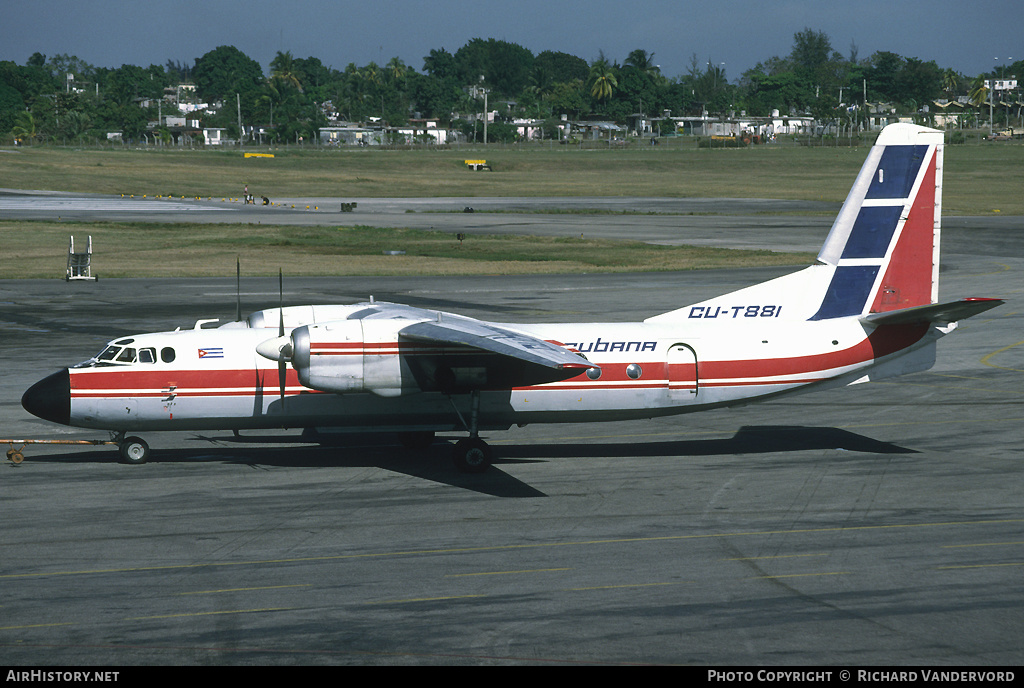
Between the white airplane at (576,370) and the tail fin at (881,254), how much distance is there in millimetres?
34

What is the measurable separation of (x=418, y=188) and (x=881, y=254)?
323 feet

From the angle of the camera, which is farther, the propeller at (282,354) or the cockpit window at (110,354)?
the cockpit window at (110,354)

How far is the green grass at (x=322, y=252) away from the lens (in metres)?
56.3

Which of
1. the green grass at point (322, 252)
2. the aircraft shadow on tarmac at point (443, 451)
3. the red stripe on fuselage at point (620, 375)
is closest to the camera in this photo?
the red stripe on fuselage at point (620, 375)

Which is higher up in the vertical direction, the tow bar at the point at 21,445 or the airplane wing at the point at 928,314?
the airplane wing at the point at 928,314

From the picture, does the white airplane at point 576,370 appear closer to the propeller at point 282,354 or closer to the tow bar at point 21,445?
the propeller at point 282,354

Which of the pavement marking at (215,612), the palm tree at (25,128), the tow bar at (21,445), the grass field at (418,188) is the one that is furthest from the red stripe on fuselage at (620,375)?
the palm tree at (25,128)

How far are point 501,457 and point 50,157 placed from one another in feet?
439

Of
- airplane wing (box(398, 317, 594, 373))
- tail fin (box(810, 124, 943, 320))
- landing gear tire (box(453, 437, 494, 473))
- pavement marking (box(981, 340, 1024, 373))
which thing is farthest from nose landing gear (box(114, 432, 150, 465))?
pavement marking (box(981, 340, 1024, 373))

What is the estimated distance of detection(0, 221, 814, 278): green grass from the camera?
185 feet

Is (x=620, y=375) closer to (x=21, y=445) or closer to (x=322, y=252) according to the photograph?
(x=21, y=445)

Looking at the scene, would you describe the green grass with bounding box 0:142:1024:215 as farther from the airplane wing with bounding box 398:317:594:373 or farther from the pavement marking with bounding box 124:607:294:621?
the pavement marking with bounding box 124:607:294:621
